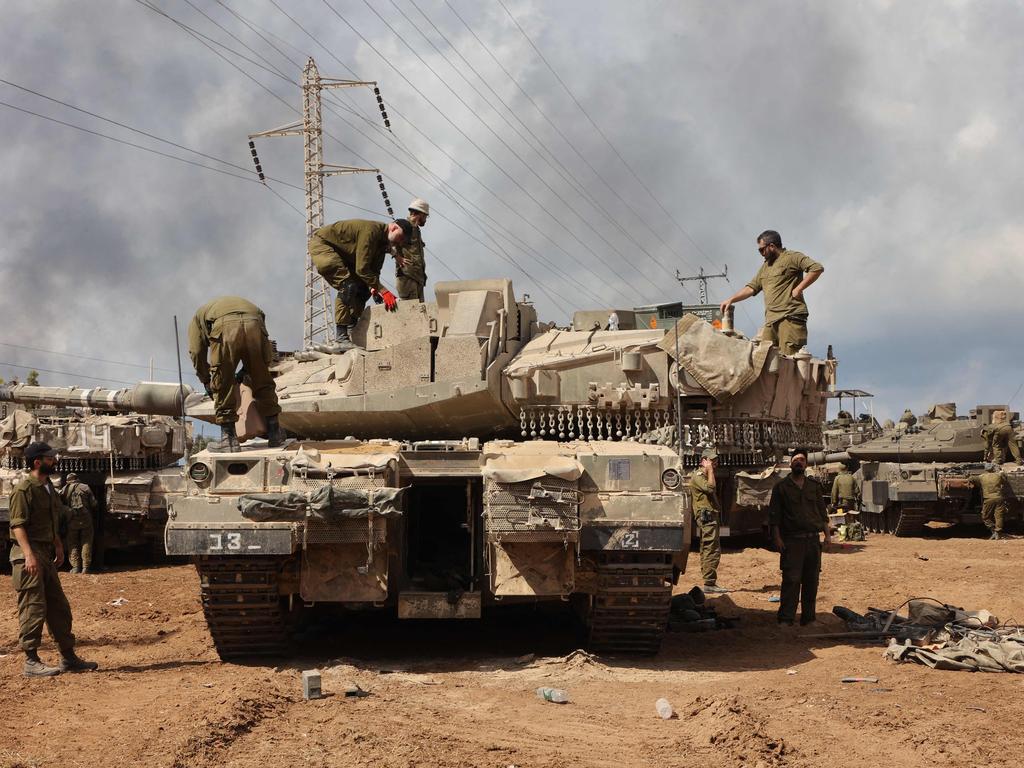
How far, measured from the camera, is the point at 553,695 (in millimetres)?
6637

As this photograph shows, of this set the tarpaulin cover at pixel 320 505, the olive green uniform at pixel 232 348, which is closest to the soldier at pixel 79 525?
the olive green uniform at pixel 232 348

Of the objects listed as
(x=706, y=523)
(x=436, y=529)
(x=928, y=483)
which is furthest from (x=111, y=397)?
(x=928, y=483)

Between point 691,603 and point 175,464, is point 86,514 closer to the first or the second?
point 175,464

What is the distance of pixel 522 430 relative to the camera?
10672mm

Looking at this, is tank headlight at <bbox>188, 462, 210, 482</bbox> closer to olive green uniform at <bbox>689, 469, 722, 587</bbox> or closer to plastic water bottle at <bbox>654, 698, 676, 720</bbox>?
plastic water bottle at <bbox>654, 698, 676, 720</bbox>

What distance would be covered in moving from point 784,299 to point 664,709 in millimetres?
7537

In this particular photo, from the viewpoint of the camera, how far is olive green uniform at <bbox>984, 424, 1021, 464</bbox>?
20.6m

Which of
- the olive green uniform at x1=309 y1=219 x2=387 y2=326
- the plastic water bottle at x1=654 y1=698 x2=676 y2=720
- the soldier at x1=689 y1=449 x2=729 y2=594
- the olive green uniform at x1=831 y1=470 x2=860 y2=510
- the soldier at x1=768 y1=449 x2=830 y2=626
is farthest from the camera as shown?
the olive green uniform at x1=831 y1=470 x2=860 y2=510

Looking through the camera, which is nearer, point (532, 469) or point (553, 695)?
point (553, 695)

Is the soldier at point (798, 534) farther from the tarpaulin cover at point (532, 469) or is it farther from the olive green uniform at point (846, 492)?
the olive green uniform at point (846, 492)

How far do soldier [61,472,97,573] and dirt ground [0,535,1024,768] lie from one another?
4833 millimetres

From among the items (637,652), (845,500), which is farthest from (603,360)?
(845,500)

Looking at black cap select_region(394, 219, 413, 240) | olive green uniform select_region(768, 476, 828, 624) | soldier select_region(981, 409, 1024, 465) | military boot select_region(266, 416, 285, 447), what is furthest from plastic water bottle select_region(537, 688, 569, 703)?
soldier select_region(981, 409, 1024, 465)

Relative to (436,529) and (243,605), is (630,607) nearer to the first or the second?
(243,605)
